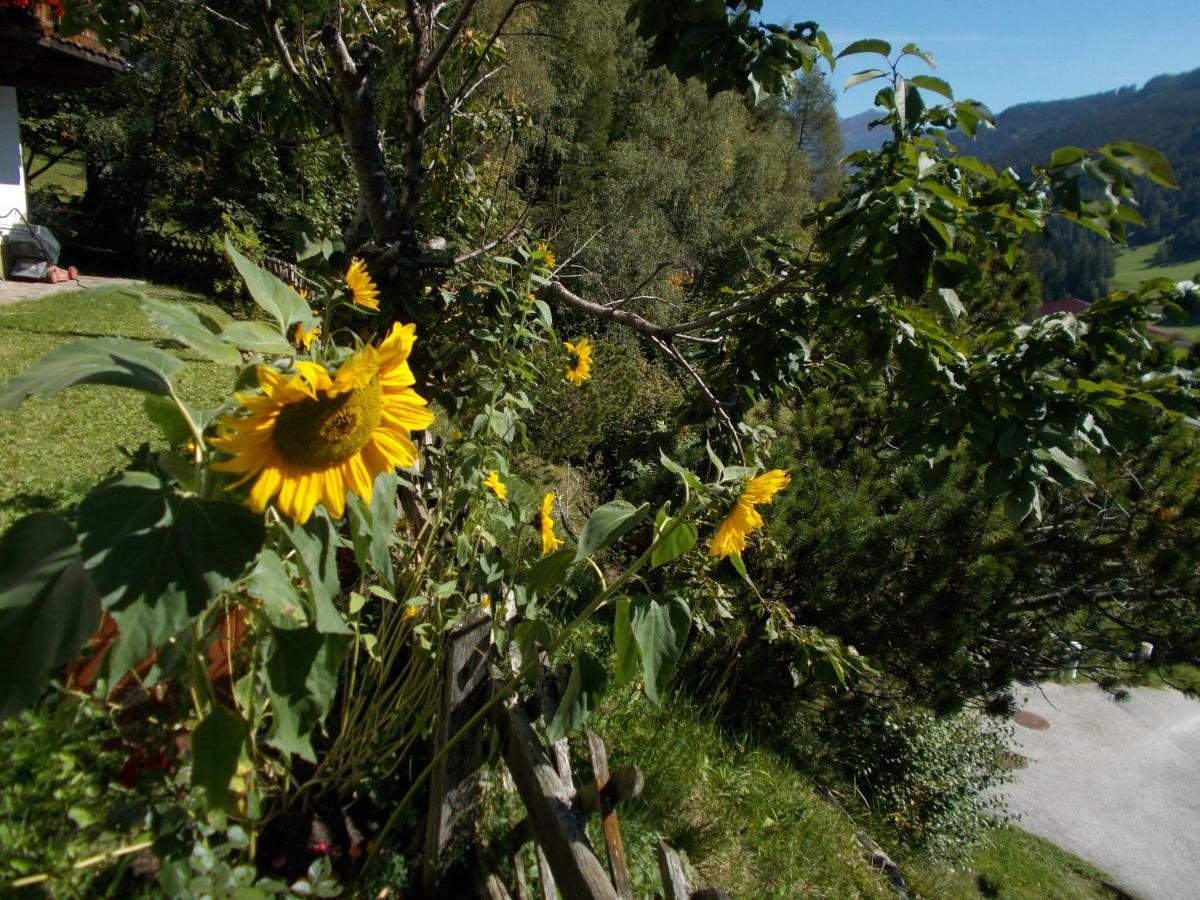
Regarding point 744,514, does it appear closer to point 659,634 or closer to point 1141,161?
point 659,634

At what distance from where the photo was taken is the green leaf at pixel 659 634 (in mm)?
925

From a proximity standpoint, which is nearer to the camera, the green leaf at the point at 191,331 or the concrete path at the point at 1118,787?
the green leaf at the point at 191,331

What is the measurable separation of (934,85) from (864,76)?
6.4 inches

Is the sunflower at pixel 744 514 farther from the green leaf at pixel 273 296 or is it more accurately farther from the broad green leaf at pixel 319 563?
the green leaf at pixel 273 296

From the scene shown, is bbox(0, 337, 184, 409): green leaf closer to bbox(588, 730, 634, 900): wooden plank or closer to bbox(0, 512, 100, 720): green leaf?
bbox(0, 512, 100, 720): green leaf

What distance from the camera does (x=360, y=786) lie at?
5.42ft

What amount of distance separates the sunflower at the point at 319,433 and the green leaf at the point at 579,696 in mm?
432

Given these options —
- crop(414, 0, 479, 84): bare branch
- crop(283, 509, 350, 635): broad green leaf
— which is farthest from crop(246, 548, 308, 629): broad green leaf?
crop(414, 0, 479, 84): bare branch

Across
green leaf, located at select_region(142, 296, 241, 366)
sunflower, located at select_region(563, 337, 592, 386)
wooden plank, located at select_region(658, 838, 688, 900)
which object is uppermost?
green leaf, located at select_region(142, 296, 241, 366)

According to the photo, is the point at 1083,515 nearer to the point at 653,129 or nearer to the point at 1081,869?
the point at 1081,869

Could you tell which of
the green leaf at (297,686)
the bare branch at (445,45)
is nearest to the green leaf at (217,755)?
the green leaf at (297,686)

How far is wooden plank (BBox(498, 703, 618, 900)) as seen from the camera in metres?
1.19

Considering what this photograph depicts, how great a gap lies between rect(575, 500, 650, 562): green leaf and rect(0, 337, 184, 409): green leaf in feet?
1.81

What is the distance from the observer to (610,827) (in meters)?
1.41
